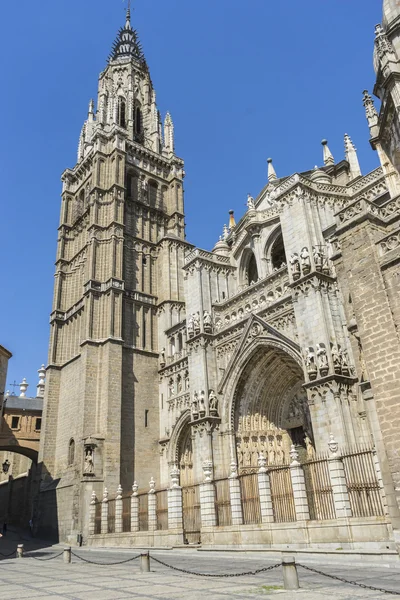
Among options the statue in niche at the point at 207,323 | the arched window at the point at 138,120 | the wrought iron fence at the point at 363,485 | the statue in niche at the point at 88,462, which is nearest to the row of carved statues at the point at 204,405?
the statue in niche at the point at 207,323

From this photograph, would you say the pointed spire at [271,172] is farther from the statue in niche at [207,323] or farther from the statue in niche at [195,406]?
the statue in niche at [195,406]

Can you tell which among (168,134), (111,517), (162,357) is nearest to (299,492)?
(111,517)

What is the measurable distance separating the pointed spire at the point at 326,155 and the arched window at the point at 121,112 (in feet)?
59.9

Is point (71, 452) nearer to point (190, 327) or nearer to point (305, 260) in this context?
point (190, 327)

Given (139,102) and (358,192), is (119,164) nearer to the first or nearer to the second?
(139,102)

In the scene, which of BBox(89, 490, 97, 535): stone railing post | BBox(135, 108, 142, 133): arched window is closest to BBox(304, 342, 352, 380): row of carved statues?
BBox(89, 490, 97, 535): stone railing post

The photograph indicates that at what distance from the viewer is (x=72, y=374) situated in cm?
2886

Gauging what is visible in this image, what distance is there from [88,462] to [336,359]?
14430mm

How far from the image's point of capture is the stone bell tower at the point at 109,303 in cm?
2552

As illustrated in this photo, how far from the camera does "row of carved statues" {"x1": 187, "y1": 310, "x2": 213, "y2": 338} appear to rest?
23844mm

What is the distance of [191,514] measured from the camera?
1719 cm

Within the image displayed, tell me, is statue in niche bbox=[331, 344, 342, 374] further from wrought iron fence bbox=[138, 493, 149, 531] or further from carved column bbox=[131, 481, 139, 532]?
carved column bbox=[131, 481, 139, 532]

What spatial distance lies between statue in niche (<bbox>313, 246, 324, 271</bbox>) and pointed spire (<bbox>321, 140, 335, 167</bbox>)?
9.71m

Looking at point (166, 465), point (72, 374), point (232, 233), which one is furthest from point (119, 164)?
point (166, 465)
